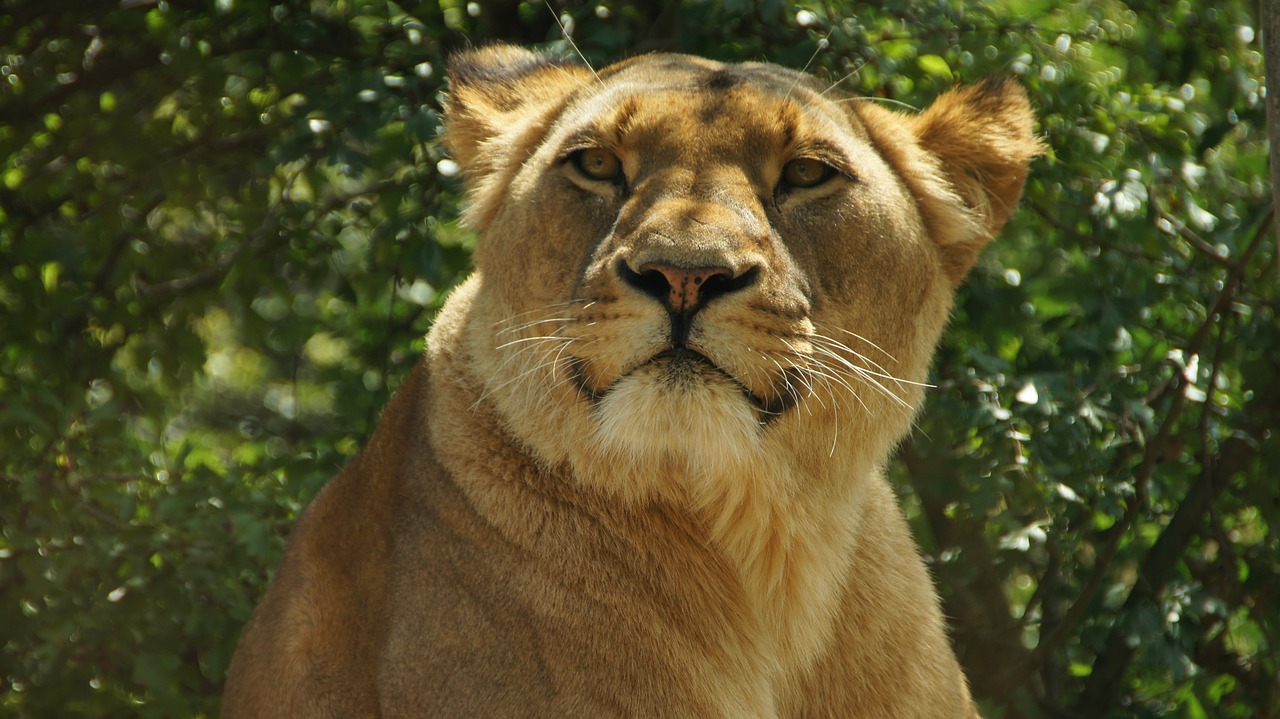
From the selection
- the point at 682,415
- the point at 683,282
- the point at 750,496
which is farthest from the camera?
the point at 750,496

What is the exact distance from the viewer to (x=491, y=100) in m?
3.48

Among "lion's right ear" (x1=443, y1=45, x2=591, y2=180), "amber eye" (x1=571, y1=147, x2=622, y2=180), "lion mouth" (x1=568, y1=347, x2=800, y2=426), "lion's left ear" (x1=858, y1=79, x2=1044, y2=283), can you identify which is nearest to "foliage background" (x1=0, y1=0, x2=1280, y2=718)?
"lion's right ear" (x1=443, y1=45, x2=591, y2=180)

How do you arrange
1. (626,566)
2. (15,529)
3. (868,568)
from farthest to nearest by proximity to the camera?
(15,529) → (868,568) → (626,566)

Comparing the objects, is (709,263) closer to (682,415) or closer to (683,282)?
(683,282)

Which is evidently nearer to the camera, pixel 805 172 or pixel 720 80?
pixel 805 172

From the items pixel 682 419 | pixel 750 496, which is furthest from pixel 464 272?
pixel 682 419

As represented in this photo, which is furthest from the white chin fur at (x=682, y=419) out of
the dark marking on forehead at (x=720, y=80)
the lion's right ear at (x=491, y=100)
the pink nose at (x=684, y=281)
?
the lion's right ear at (x=491, y=100)

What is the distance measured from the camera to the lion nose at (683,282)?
2469mm

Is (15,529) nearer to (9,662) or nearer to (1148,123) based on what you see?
(9,662)

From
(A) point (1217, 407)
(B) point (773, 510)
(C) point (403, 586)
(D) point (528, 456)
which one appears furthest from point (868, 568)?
(A) point (1217, 407)

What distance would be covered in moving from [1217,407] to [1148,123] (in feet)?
3.20

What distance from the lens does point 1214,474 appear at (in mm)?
4602

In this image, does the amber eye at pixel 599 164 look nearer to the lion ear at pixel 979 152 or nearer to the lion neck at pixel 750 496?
the lion neck at pixel 750 496

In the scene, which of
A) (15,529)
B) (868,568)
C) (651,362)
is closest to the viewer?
(651,362)
